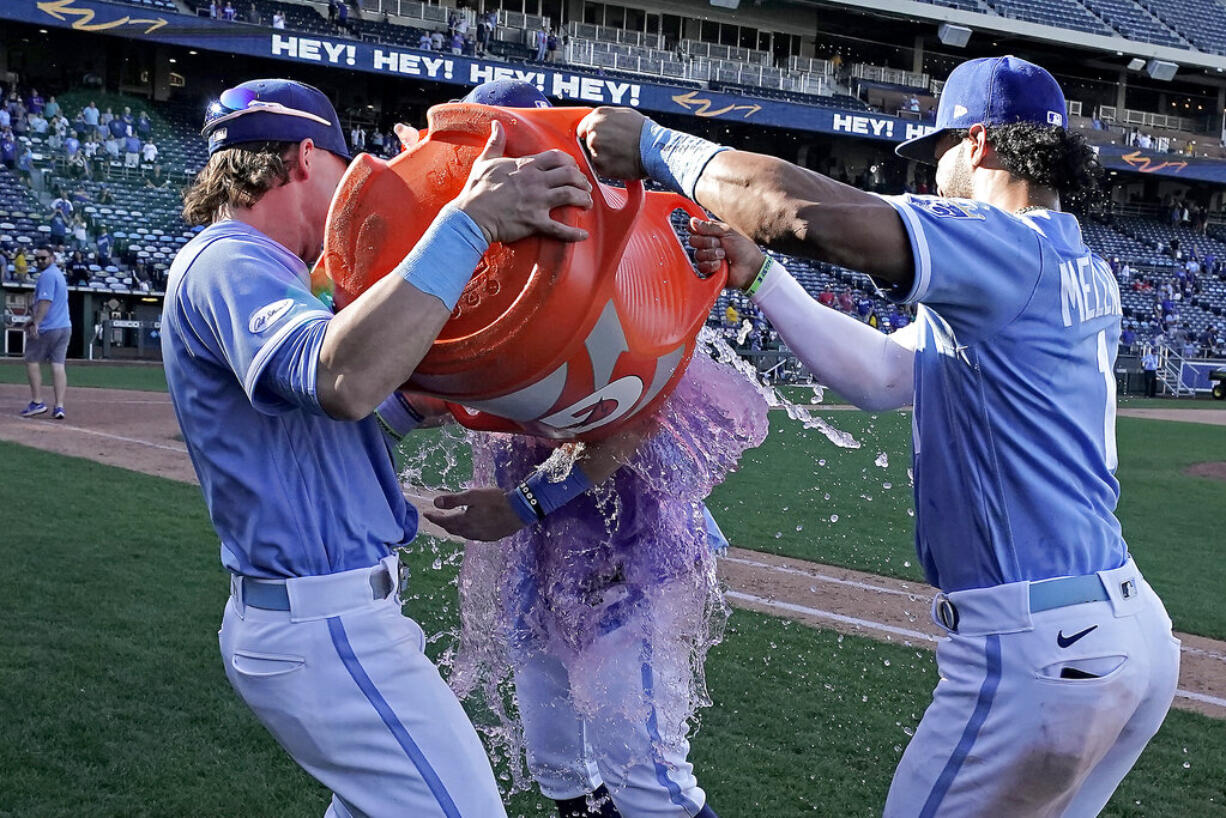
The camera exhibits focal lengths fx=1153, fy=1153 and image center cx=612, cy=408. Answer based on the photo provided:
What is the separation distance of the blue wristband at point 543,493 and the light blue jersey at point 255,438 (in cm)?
71

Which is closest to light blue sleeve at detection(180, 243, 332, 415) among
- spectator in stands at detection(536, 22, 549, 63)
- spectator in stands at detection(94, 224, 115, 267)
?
spectator in stands at detection(94, 224, 115, 267)

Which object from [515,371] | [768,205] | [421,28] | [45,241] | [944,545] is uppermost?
[421,28]

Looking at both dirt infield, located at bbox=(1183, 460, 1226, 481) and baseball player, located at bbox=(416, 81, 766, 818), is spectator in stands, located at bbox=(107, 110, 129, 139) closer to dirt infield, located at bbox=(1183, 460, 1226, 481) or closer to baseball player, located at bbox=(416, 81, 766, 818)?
dirt infield, located at bbox=(1183, 460, 1226, 481)

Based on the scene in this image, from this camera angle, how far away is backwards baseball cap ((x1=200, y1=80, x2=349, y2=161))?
2.37 m

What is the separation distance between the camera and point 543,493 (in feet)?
9.91

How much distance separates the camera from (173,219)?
26531mm

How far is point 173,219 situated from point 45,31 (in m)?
8.33

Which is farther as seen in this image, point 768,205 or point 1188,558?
point 1188,558

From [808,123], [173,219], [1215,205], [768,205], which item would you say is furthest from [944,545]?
[1215,205]

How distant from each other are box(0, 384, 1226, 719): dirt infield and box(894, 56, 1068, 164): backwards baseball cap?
386 cm

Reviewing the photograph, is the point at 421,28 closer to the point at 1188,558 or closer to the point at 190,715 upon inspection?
the point at 1188,558

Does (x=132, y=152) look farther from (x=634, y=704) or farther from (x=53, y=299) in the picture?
(x=634, y=704)

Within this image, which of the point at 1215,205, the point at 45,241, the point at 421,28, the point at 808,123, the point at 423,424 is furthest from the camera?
the point at 1215,205

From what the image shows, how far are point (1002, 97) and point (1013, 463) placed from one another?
0.82m
